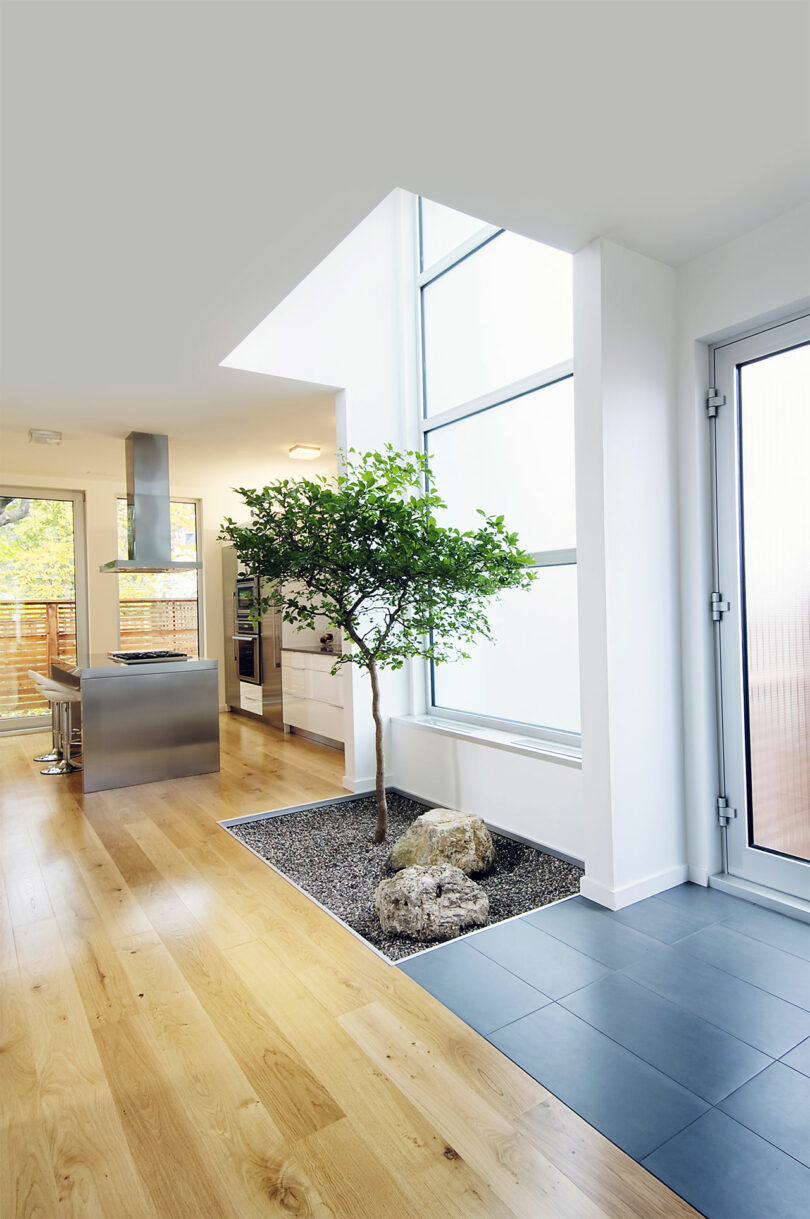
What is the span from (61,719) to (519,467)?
155 inches

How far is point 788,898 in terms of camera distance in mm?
2492

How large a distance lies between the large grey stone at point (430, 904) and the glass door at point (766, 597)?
1073 millimetres

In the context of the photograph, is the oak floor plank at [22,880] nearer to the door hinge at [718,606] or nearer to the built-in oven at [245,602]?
the door hinge at [718,606]

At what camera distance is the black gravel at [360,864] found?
2615 mm

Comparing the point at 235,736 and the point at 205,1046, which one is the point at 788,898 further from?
the point at 235,736

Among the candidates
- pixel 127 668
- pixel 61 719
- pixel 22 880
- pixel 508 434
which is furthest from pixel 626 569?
pixel 61 719

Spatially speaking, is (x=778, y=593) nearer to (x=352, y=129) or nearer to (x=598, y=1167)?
→ (x=598, y=1167)

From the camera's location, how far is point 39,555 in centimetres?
654

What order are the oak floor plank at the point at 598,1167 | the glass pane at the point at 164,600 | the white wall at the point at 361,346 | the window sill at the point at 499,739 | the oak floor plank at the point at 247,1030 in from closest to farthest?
the oak floor plank at the point at 598,1167
the oak floor plank at the point at 247,1030
the window sill at the point at 499,739
the white wall at the point at 361,346
the glass pane at the point at 164,600

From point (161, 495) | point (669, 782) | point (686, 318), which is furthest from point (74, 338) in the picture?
point (669, 782)

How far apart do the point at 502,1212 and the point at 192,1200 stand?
608 millimetres

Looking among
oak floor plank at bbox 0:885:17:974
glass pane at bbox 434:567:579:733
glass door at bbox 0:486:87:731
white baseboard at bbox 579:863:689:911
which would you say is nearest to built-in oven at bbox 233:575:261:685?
glass door at bbox 0:486:87:731

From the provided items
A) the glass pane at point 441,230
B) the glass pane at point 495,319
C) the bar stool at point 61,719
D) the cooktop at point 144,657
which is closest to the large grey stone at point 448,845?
the glass pane at point 495,319

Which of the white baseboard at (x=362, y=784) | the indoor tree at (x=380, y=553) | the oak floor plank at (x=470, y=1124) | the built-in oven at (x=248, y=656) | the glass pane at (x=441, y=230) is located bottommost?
the oak floor plank at (x=470, y=1124)
